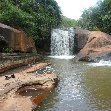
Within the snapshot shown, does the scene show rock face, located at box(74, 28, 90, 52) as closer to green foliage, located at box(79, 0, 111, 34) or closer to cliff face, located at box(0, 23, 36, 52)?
green foliage, located at box(79, 0, 111, 34)

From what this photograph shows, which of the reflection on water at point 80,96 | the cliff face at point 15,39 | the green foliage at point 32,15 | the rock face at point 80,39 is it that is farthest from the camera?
the rock face at point 80,39

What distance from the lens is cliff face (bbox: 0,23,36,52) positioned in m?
21.4

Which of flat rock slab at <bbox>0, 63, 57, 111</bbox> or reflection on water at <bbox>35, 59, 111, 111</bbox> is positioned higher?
flat rock slab at <bbox>0, 63, 57, 111</bbox>

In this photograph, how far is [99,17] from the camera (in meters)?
33.4

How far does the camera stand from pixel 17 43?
904 inches

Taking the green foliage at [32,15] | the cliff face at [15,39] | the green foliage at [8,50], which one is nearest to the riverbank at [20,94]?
the green foliage at [8,50]

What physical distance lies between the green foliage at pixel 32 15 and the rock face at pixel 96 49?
5.08 m

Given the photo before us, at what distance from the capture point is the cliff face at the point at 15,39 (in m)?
21.4

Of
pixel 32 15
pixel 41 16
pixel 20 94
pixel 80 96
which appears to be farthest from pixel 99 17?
pixel 20 94

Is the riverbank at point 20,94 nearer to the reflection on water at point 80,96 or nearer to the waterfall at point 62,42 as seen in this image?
the reflection on water at point 80,96

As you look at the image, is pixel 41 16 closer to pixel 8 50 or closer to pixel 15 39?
pixel 15 39

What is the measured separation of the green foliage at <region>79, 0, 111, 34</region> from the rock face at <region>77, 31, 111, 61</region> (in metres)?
3.98

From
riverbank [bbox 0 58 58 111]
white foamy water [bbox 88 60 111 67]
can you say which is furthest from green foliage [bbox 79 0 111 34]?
riverbank [bbox 0 58 58 111]

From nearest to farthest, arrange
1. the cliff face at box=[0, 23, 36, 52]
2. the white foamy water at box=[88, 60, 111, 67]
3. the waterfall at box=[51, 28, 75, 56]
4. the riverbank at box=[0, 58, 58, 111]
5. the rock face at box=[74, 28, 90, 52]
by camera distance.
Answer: the riverbank at box=[0, 58, 58, 111] < the cliff face at box=[0, 23, 36, 52] < the white foamy water at box=[88, 60, 111, 67] < the rock face at box=[74, 28, 90, 52] < the waterfall at box=[51, 28, 75, 56]
